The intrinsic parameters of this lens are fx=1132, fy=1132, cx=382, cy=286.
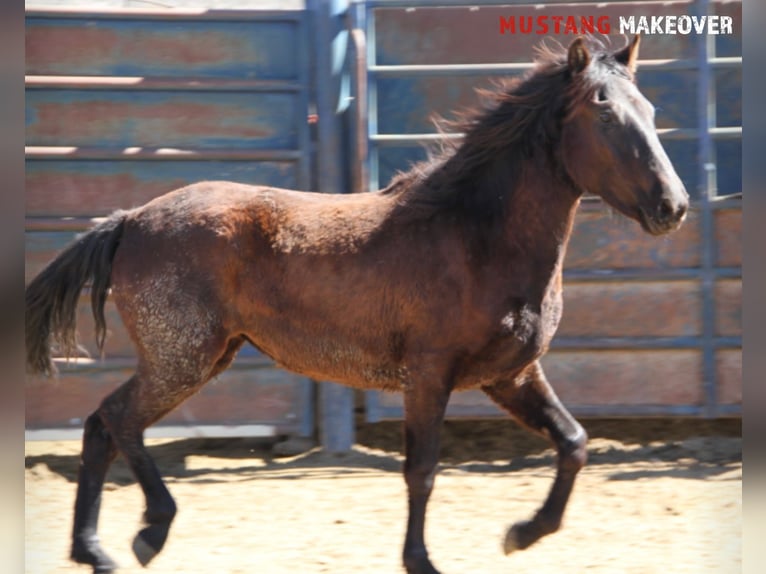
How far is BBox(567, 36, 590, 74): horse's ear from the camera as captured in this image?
4.60 metres

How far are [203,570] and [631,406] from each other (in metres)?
3.22

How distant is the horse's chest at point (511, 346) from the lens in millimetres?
4574

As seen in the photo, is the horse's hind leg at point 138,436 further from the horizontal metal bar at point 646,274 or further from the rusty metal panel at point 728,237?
the rusty metal panel at point 728,237

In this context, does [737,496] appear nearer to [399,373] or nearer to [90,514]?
[399,373]

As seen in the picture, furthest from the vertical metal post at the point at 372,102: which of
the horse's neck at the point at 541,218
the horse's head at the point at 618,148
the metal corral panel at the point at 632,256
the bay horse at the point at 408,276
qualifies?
the horse's head at the point at 618,148

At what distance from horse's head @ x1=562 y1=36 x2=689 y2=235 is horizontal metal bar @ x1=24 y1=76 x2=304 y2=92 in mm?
2825

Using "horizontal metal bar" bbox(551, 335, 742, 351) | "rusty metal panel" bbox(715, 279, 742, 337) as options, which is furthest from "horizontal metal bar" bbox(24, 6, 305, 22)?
"rusty metal panel" bbox(715, 279, 742, 337)

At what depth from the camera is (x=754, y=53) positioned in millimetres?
3631

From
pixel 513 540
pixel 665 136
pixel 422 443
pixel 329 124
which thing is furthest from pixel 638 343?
pixel 422 443

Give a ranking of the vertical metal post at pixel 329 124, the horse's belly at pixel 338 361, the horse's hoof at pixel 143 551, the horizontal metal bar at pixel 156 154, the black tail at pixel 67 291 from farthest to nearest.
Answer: the vertical metal post at pixel 329 124
the horizontal metal bar at pixel 156 154
the black tail at pixel 67 291
the horse's belly at pixel 338 361
the horse's hoof at pixel 143 551

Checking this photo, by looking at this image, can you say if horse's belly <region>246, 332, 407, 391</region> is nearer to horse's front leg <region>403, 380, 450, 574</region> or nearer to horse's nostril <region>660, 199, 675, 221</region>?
horse's front leg <region>403, 380, 450, 574</region>

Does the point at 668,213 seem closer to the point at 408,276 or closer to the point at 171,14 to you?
the point at 408,276

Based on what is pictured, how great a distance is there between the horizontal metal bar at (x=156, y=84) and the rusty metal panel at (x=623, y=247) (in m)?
2.00

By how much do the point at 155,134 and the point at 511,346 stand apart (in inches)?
133
